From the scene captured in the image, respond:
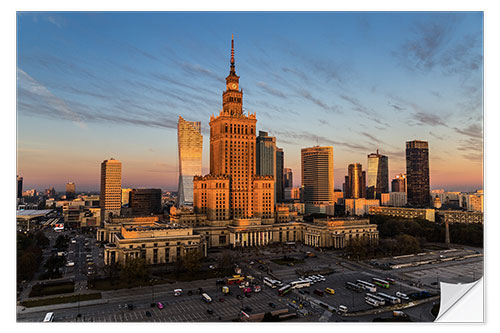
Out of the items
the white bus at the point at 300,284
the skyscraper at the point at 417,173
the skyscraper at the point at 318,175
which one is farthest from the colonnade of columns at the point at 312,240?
the skyscraper at the point at 417,173

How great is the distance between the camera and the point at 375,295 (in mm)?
39062

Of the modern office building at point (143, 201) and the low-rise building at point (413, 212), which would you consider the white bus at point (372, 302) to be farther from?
the modern office building at point (143, 201)

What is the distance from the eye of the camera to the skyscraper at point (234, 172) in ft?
258

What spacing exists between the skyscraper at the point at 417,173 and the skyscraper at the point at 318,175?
34.0m

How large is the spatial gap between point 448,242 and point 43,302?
71233mm

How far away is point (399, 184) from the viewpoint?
189 m

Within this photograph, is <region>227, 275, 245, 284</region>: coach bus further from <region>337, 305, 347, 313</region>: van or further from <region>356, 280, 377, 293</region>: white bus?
<region>337, 305, 347, 313</region>: van

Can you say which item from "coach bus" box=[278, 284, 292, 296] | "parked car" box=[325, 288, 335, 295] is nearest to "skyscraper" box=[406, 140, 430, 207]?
"parked car" box=[325, 288, 335, 295]

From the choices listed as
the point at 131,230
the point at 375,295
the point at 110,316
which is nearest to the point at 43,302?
the point at 110,316

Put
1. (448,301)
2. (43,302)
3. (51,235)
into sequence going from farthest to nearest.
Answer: (51,235)
(43,302)
(448,301)

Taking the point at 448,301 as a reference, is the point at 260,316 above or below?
below
